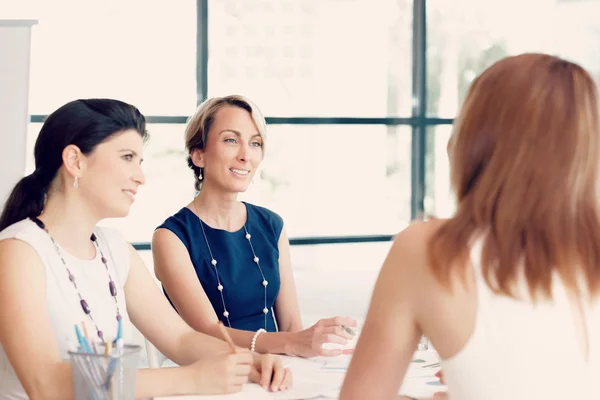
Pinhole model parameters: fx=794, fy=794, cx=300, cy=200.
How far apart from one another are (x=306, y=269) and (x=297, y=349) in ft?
11.6

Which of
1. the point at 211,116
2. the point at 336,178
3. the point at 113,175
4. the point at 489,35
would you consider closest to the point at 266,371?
the point at 113,175

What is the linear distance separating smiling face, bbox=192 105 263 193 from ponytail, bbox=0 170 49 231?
0.86 m

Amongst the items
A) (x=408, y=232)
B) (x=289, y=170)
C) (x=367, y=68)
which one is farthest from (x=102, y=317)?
(x=367, y=68)

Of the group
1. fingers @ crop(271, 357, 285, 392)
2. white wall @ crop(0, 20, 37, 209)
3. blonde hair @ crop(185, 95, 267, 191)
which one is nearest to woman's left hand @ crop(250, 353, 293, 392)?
fingers @ crop(271, 357, 285, 392)

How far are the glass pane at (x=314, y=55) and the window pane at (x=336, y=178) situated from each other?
0.17 m

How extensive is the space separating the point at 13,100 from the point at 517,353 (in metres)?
3.65

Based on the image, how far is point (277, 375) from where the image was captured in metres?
1.78

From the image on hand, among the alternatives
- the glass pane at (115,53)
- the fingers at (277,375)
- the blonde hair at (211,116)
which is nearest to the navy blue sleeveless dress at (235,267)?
the blonde hair at (211,116)

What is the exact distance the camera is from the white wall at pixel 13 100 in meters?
4.18

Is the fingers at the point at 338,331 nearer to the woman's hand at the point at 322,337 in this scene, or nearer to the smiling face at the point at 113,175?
the woman's hand at the point at 322,337

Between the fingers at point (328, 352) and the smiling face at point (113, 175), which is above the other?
the smiling face at point (113, 175)

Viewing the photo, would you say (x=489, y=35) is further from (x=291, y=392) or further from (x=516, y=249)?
(x=516, y=249)

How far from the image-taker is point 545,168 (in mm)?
1111

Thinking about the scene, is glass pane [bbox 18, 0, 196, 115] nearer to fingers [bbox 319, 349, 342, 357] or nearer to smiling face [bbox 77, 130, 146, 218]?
smiling face [bbox 77, 130, 146, 218]
